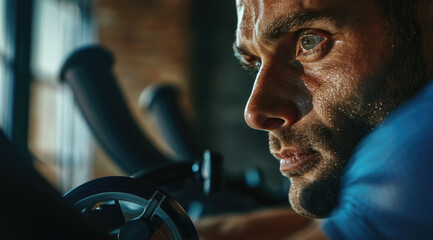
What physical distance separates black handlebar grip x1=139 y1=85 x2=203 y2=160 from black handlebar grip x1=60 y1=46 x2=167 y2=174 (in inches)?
11.1

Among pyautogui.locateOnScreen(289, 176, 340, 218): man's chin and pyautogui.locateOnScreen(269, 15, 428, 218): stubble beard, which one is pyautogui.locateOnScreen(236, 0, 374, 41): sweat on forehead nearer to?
pyautogui.locateOnScreen(269, 15, 428, 218): stubble beard

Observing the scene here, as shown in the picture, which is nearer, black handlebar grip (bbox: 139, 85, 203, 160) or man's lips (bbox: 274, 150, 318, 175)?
man's lips (bbox: 274, 150, 318, 175)

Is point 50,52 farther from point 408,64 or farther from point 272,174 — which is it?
point 408,64

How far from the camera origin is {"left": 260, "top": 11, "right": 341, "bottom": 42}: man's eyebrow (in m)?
0.49

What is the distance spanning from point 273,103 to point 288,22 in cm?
10

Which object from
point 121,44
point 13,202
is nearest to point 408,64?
point 13,202

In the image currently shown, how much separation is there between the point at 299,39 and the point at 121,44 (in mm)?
2807

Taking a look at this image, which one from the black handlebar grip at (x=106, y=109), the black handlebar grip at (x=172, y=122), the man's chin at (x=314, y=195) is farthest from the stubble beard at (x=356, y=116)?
the black handlebar grip at (x=172, y=122)

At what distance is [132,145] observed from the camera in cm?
102

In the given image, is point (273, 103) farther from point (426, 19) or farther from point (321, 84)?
point (426, 19)

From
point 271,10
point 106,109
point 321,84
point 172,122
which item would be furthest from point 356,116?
point 172,122

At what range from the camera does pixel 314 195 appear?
53 centimetres

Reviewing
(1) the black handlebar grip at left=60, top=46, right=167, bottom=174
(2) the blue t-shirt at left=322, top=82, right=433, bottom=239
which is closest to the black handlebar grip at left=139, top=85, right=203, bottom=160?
(1) the black handlebar grip at left=60, top=46, right=167, bottom=174

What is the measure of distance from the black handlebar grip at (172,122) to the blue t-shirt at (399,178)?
1071 millimetres
